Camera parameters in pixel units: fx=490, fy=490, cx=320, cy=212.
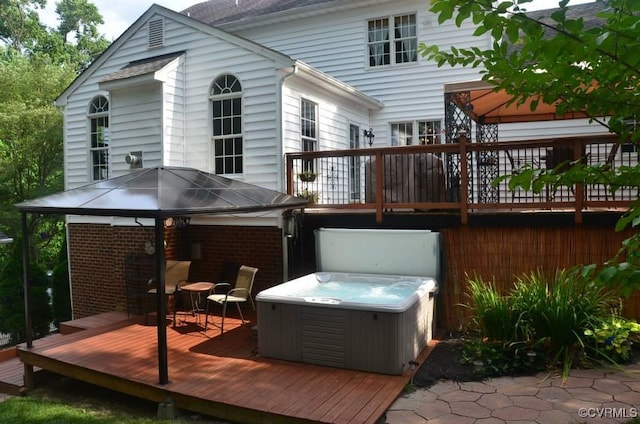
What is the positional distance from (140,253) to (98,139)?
2748mm

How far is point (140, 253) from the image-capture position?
8828 millimetres

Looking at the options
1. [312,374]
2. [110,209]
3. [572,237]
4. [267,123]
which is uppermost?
[267,123]

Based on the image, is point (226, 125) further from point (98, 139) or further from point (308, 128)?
point (98, 139)

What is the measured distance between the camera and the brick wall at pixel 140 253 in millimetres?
8297

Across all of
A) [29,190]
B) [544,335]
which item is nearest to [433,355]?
[544,335]

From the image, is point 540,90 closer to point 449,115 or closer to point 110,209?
point 110,209

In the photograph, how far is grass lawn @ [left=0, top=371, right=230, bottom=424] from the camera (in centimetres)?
513

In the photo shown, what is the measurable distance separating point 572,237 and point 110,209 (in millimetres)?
5833

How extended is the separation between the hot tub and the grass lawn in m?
1.31

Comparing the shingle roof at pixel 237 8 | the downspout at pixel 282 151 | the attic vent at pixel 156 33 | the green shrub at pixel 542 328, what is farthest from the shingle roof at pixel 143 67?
the green shrub at pixel 542 328

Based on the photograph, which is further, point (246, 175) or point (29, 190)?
point (29, 190)

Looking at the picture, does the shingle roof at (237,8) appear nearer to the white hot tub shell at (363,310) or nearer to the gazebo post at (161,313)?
the white hot tub shell at (363,310)

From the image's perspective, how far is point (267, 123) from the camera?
26.5 feet

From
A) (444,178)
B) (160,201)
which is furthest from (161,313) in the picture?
(444,178)
